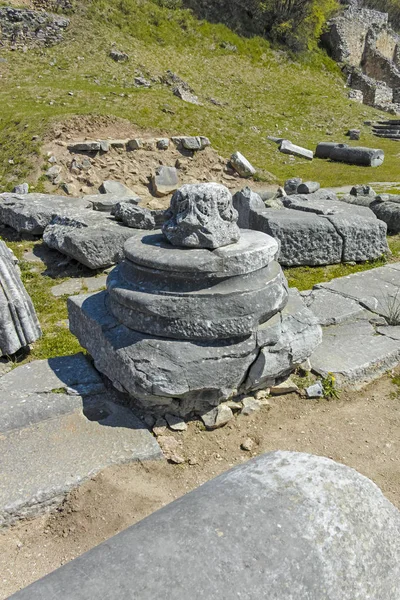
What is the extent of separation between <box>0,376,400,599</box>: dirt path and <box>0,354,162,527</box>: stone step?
0.32 ft

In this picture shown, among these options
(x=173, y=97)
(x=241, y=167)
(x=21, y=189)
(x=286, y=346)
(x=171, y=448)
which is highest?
(x=286, y=346)

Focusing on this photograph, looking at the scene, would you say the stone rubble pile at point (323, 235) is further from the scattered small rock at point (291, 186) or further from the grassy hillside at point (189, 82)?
the grassy hillside at point (189, 82)

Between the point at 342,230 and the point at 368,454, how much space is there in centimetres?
410

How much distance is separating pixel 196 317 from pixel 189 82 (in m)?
18.8

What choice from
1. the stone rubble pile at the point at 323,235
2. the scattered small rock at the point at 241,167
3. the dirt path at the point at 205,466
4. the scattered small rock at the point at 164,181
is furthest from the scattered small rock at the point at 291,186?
the dirt path at the point at 205,466

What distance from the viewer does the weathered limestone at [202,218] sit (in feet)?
11.1

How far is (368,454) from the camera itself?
3.25m

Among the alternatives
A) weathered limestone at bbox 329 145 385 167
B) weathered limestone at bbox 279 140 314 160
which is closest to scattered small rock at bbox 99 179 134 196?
weathered limestone at bbox 279 140 314 160

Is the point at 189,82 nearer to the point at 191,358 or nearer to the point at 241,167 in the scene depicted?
the point at 241,167

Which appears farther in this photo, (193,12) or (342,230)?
(193,12)

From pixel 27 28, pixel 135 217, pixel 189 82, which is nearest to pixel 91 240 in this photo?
pixel 135 217

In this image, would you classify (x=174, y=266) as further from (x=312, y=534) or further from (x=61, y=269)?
(x=61, y=269)

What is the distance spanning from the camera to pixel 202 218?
11.1ft

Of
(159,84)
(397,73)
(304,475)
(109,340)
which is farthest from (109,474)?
(397,73)
